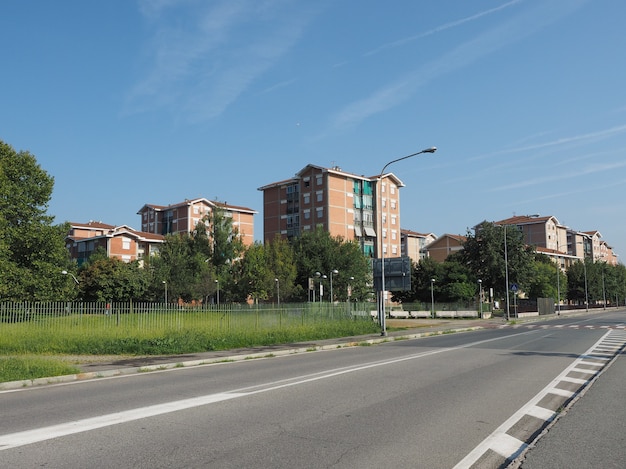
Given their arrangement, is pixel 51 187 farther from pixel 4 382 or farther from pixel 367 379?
pixel 367 379

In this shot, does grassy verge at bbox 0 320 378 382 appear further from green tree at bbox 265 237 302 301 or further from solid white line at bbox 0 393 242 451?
green tree at bbox 265 237 302 301

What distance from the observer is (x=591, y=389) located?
10.6m

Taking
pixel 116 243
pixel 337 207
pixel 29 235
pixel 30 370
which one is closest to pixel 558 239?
pixel 337 207

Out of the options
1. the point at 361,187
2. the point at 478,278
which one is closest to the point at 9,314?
the point at 478,278

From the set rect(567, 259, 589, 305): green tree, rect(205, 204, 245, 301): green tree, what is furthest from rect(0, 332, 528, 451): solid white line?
rect(567, 259, 589, 305): green tree

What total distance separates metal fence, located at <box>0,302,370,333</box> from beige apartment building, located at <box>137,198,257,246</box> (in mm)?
83384

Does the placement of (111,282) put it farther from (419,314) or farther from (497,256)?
(497,256)

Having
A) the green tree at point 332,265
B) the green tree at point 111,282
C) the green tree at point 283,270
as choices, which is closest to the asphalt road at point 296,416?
the green tree at point 283,270

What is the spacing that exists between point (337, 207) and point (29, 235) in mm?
51173

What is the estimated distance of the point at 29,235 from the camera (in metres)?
43.7

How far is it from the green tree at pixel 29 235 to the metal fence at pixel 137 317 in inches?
951

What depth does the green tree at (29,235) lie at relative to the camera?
137 ft

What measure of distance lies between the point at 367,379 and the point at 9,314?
13.9 m

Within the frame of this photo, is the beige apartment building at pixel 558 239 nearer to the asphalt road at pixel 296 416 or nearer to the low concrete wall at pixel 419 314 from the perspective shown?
the low concrete wall at pixel 419 314
